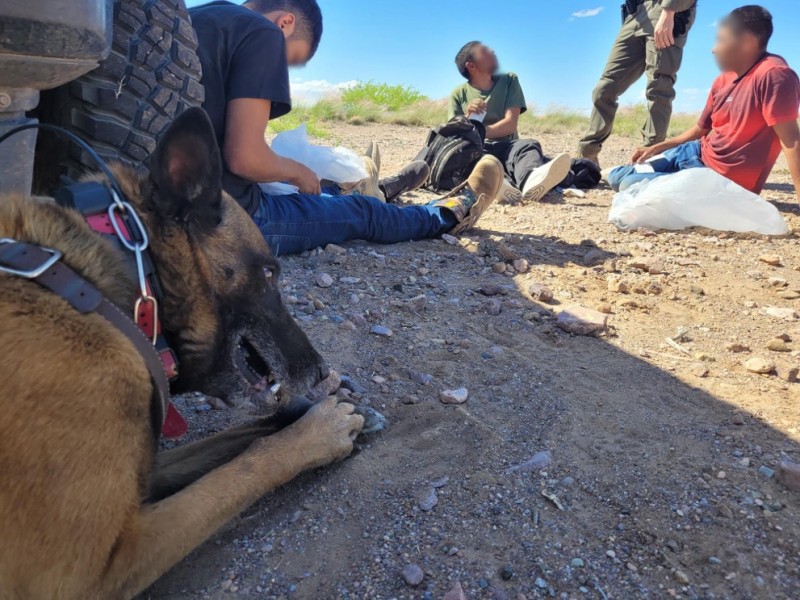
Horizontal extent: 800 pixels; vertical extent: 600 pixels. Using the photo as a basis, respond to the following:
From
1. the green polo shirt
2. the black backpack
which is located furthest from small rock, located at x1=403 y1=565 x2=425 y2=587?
the green polo shirt

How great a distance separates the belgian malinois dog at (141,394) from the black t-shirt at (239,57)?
1791 mm

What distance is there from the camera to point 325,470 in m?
2.37

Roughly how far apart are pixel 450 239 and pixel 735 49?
3.58 meters

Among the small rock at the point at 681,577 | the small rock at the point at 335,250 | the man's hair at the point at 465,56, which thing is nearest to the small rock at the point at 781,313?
the small rock at the point at 681,577

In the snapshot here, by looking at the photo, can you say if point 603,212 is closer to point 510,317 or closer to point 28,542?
point 510,317

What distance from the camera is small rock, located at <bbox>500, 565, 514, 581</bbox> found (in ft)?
6.11

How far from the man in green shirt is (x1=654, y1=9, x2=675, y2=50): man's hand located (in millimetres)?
1678

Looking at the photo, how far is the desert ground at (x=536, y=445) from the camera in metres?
1.90

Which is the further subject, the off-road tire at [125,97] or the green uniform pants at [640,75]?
the green uniform pants at [640,75]

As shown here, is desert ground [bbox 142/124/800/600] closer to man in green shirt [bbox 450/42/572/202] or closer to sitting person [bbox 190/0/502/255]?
sitting person [bbox 190/0/502/255]

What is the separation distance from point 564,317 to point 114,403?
→ 2566 millimetres

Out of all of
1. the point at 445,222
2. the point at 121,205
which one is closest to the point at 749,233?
the point at 445,222

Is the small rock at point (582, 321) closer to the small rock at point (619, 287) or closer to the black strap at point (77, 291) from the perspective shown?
the small rock at point (619, 287)

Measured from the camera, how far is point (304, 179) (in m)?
4.49
